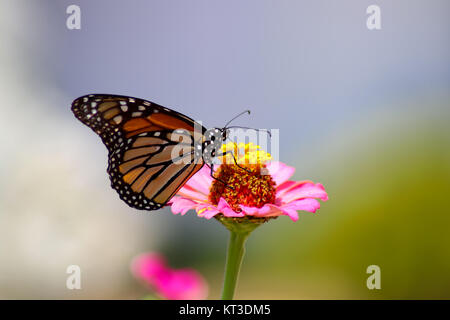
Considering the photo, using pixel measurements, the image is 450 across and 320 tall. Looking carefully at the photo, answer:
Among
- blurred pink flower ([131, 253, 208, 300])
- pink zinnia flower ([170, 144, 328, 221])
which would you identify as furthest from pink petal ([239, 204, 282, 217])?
blurred pink flower ([131, 253, 208, 300])

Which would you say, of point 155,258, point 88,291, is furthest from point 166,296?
point 88,291

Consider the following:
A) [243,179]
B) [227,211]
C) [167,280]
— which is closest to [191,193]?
[243,179]

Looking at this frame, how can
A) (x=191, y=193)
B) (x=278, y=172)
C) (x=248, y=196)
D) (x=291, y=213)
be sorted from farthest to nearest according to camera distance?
(x=278, y=172) → (x=191, y=193) → (x=248, y=196) → (x=291, y=213)

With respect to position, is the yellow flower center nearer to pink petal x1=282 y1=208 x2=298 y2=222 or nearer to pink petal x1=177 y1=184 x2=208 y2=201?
pink petal x1=177 y1=184 x2=208 y2=201

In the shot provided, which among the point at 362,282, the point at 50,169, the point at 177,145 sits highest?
the point at 177,145

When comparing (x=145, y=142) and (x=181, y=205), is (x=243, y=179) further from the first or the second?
(x=145, y=142)

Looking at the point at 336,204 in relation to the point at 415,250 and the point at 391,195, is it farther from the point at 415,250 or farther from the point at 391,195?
the point at 415,250
